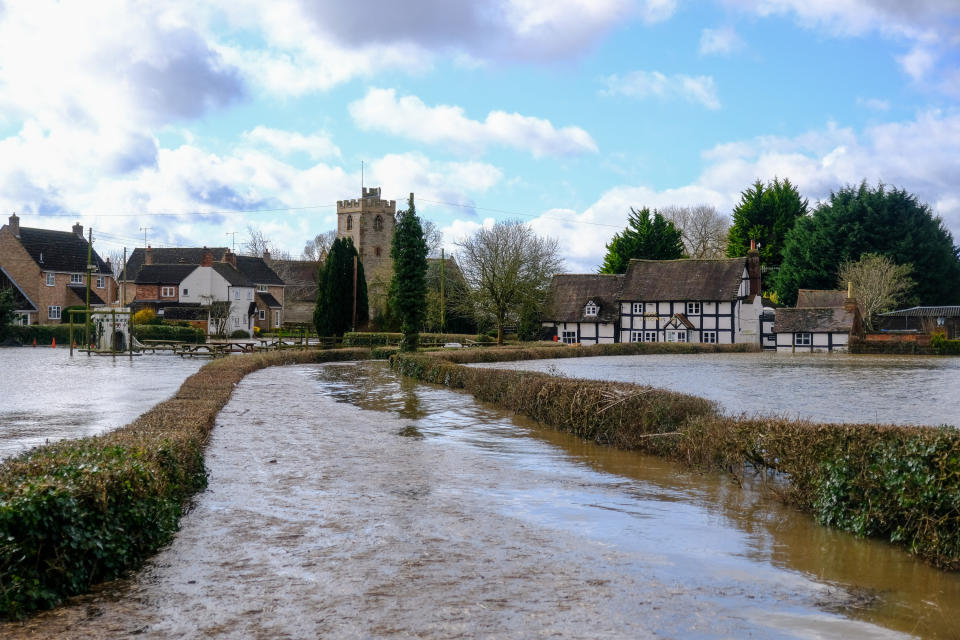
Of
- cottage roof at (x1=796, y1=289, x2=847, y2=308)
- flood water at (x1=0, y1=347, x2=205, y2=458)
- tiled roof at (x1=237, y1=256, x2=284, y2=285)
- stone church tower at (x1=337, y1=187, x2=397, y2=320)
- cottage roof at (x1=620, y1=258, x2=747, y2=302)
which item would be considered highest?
stone church tower at (x1=337, y1=187, x2=397, y2=320)

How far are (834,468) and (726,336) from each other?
57250 millimetres

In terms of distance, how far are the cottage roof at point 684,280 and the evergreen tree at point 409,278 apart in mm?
29781

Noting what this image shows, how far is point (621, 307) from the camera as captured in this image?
68.4 m

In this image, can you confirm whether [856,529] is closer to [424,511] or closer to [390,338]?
[424,511]

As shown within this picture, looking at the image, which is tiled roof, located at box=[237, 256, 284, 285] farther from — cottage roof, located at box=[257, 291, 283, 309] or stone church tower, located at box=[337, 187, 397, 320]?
stone church tower, located at box=[337, 187, 397, 320]

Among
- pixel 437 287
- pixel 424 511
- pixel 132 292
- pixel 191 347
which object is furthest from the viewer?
pixel 132 292

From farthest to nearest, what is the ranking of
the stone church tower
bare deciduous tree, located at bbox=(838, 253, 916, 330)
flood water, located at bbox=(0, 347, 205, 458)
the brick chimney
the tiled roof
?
the stone church tower, the tiled roof, the brick chimney, bare deciduous tree, located at bbox=(838, 253, 916, 330), flood water, located at bbox=(0, 347, 205, 458)

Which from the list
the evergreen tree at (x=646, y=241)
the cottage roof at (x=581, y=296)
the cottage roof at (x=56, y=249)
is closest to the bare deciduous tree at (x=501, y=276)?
the cottage roof at (x=581, y=296)

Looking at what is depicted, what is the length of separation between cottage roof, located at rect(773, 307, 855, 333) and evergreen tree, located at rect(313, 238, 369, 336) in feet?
112

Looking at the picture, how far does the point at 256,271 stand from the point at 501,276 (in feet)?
122

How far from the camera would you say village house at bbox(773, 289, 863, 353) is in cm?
6297

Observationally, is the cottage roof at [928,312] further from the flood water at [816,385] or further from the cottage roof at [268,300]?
the cottage roof at [268,300]

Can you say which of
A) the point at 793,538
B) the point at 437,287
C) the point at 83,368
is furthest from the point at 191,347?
the point at 793,538

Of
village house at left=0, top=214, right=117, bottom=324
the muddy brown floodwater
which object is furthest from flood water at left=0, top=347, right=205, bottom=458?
village house at left=0, top=214, right=117, bottom=324
